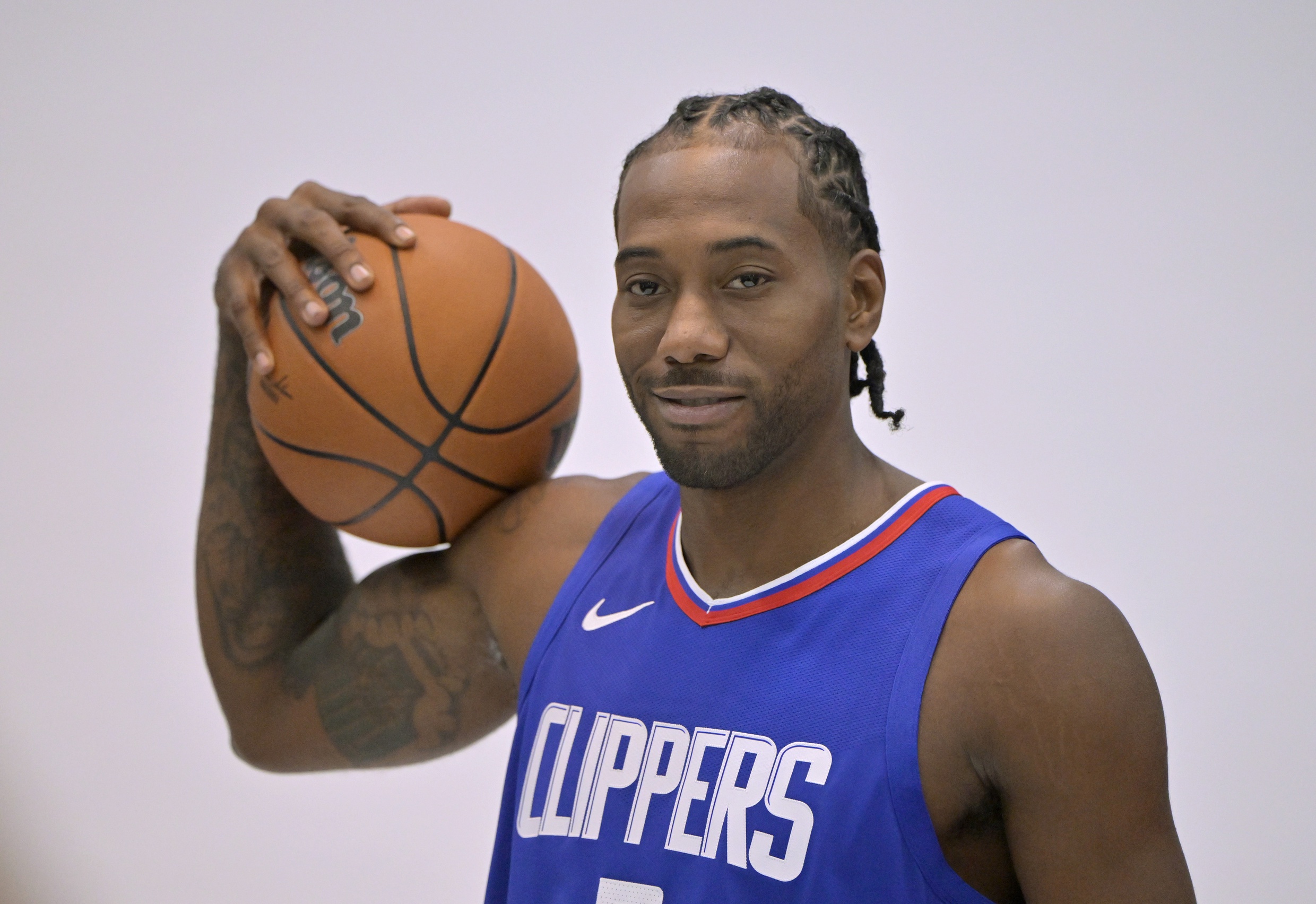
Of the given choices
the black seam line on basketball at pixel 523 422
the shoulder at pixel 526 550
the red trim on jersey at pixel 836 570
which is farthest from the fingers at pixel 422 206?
the red trim on jersey at pixel 836 570

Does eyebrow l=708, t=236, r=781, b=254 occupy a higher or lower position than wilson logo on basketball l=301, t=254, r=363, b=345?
higher

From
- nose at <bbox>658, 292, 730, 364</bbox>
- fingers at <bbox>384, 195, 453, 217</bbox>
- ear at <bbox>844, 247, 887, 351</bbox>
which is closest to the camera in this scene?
nose at <bbox>658, 292, 730, 364</bbox>

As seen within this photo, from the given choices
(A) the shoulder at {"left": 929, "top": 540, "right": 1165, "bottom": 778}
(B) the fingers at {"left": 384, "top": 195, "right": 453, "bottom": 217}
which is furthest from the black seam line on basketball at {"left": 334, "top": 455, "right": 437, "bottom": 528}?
(A) the shoulder at {"left": 929, "top": 540, "right": 1165, "bottom": 778}

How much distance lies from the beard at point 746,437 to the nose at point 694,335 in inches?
0.6

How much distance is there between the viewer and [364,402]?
1.38 metres

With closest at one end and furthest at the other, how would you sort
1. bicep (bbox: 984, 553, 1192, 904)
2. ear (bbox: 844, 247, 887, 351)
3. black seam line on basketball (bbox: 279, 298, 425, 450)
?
bicep (bbox: 984, 553, 1192, 904) < ear (bbox: 844, 247, 887, 351) < black seam line on basketball (bbox: 279, 298, 425, 450)

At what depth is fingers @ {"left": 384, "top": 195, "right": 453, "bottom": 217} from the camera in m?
1.53

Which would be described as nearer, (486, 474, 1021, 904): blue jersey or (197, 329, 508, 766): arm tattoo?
(486, 474, 1021, 904): blue jersey

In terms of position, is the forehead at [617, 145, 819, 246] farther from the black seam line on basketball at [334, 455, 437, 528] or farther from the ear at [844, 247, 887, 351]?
the black seam line on basketball at [334, 455, 437, 528]

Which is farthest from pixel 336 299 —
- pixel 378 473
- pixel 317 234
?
pixel 378 473

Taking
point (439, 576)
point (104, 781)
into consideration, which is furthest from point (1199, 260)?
point (104, 781)

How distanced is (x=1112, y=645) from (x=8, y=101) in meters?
3.18

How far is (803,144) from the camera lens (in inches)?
48.4

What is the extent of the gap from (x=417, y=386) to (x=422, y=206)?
0.31 meters
